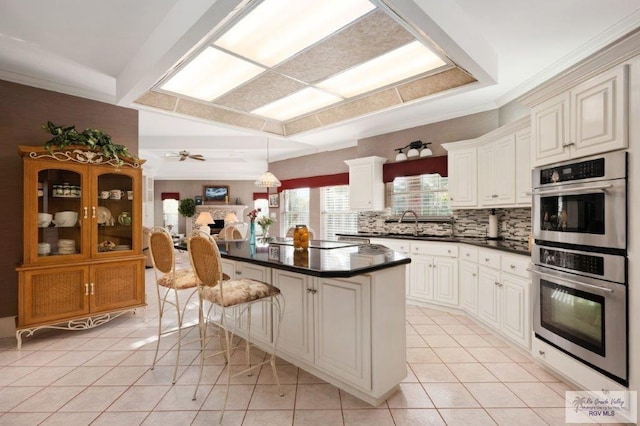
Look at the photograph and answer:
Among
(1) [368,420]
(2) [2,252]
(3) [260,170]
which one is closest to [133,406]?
(1) [368,420]

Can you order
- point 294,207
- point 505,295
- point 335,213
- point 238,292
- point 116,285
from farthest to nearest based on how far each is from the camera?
point 294,207 → point 335,213 → point 116,285 → point 505,295 → point 238,292

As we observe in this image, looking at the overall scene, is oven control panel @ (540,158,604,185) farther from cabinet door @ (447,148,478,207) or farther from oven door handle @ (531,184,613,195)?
cabinet door @ (447,148,478,207)

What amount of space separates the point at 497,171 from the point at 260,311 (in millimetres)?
3042

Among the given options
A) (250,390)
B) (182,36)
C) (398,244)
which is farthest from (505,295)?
(182,36)

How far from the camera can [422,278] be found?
4180 millimetres

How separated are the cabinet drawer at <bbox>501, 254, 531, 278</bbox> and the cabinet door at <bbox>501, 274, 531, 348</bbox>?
5cm

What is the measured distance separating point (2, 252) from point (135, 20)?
2.69 metres

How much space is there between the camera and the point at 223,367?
256 cm

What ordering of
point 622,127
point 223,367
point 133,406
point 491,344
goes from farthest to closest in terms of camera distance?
point 491,344, point 223,367, point 133,406, point 622,127

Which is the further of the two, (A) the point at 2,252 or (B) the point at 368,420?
(A) the point at 2,252

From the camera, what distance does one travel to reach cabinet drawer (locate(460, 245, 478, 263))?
11.6 ft

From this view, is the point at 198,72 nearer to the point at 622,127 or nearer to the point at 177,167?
the point at 622,127

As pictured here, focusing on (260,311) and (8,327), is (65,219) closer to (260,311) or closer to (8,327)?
(8,327)

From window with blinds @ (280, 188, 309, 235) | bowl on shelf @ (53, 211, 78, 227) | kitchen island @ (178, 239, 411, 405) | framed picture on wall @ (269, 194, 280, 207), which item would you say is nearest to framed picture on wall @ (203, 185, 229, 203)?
framed picture on wall @ (269, 194, 280, 207)
